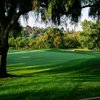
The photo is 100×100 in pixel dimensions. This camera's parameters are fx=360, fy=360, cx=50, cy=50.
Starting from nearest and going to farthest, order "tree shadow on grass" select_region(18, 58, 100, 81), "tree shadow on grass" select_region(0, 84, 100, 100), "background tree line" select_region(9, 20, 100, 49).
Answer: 1. "tree shadow on grass" select_region(0, 84, 100, 100)
2. "tree shadow on grass" select_region(18, 58, 100, 81)
3. "background tree line" select_region(9, 20, 100, 49)

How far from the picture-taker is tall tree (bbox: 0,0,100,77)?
15.3m

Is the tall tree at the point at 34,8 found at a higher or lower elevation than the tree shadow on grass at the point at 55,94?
higher

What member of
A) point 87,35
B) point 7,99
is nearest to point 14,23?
point 7,99

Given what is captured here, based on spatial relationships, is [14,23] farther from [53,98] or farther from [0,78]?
[53,98]

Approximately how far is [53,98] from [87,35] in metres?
69.2

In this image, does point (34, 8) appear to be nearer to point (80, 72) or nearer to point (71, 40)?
point (80, 72)

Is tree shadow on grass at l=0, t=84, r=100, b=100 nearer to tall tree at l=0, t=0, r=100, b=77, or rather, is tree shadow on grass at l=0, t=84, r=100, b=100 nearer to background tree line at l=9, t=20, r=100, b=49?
tall tree at l=0, t=0, r=100, b=77

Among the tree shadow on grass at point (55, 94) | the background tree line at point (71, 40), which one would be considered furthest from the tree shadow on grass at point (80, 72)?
the background tree line at point (71, 40)

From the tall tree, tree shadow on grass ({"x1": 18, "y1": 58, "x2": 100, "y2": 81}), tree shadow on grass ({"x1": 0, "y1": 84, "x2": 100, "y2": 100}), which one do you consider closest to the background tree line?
tree shadow on grass ({"x1": 18, "y1": 58, "x2": 100, "y2": 81})

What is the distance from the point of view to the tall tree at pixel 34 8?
15.3 m

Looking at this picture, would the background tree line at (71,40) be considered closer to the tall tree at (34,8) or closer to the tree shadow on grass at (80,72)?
the tree shadow on grass at (80,72)

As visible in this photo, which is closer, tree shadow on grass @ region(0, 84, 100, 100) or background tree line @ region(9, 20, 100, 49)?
tree shadow on grass @ region(0, 84, 100, 100)

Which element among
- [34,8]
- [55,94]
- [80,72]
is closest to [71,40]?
[80,72]

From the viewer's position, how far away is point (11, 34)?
20141mm
